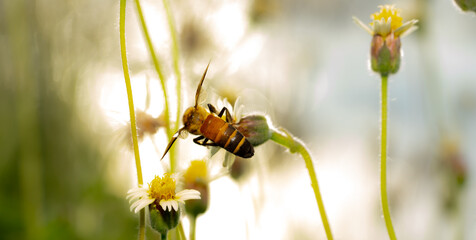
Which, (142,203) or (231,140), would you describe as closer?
(142,203)

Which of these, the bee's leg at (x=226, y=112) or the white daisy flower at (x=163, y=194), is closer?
the white daisy flower at (x=163, y=194)

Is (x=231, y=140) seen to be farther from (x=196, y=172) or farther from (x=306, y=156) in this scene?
(x=196, y=172)

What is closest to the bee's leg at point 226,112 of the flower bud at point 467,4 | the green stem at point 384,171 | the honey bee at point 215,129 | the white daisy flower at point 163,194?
the honey bee at point 215,129

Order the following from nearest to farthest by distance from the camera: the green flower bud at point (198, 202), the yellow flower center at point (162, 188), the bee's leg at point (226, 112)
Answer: the yellow flower center at point (162, 188)
the bee's leg at point (226, 112)
the green flower bud at point (198, 202)

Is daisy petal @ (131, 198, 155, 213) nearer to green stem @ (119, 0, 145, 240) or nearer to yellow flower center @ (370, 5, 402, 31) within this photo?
green stem @ (119, 0, 145, 240)

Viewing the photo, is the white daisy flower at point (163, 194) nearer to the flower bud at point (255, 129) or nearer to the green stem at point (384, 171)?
the flower bud at point (255, 129)

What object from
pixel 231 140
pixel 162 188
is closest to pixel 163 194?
pixel 162 188

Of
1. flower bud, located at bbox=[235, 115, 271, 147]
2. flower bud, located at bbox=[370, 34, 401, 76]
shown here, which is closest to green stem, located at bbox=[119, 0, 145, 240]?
flower bud, located at bbox=[235, 115, 271, 147]
